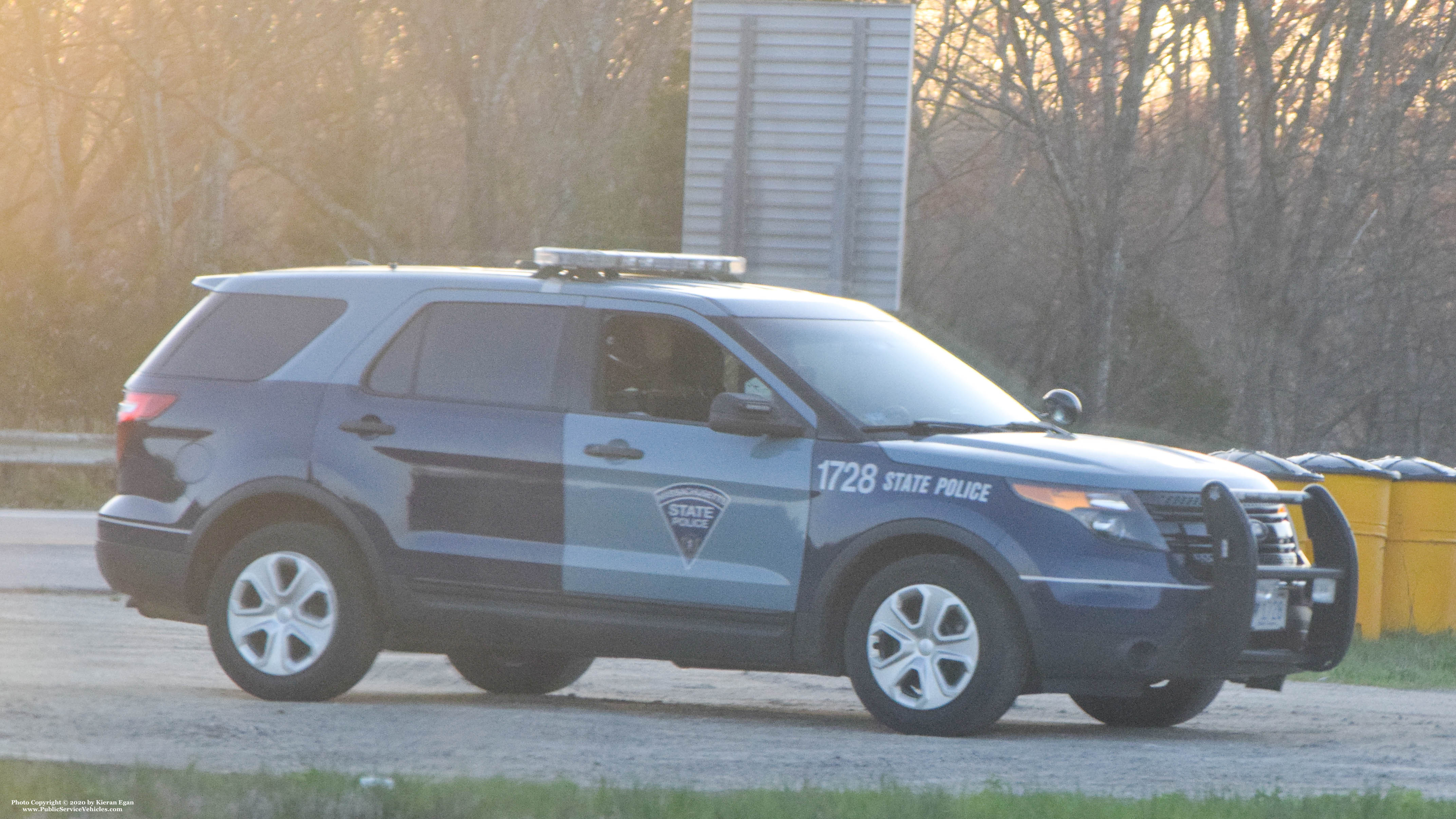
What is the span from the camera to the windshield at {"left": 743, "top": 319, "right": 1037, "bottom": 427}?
7.81 meters

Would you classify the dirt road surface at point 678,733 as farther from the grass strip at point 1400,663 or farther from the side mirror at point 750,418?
the side mirror at point 750,418

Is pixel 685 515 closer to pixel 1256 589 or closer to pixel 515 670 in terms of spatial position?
pixel 515 670

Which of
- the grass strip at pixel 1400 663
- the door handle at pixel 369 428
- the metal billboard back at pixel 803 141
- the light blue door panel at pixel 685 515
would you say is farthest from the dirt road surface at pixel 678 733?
the metal billboard back at pixel 803 141

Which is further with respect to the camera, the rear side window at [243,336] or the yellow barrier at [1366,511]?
the yellow barrier at [1366,511]

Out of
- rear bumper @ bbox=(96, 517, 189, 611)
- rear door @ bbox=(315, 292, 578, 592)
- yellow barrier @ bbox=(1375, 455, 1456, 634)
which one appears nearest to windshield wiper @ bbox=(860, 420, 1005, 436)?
rear door @ bbox=(315, 292, 578, 592)

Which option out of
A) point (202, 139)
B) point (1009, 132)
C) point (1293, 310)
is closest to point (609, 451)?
point (1293, 310)

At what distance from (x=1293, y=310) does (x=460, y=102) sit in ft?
30.8

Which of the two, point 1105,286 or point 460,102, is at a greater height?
point 460,102

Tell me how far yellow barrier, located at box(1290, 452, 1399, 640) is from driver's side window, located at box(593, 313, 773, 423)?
5.28 metres

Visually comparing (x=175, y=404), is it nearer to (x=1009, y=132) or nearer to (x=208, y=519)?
(x=208, y=519)

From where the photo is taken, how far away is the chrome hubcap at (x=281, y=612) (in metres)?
8.12

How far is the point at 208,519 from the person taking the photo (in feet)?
27.2

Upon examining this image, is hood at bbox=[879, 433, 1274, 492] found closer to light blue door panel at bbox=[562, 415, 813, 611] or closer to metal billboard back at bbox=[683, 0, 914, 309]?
light blue door panel at bbox=[562, 415, 813, 611]

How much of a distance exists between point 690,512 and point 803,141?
662cm
